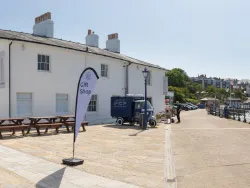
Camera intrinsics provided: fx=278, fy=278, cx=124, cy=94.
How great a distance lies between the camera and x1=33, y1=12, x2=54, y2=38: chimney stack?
22641 mm

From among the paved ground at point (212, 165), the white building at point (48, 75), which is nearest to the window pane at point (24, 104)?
the white building at point (48, 75)

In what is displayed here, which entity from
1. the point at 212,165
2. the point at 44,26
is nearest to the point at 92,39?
the point at 44,26

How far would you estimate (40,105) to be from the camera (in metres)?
17.7

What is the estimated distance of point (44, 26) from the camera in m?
22.7

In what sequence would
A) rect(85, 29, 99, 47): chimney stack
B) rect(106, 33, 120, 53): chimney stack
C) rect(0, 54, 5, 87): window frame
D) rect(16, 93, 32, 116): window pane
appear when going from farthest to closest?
1. rect(106, 33, 120, 53): chimney stack
2. rect(85, 29, 99, 47): chimney stack
3. rect(16, 93, 32, 116): window pane
4. rect(0, 54, 5, 87): window frame

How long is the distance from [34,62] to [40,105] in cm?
274

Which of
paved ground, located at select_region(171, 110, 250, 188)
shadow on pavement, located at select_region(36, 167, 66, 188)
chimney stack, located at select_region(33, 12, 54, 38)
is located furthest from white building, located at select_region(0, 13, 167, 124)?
shadow on pavement, located at select_region(36, 167, 66, 188)

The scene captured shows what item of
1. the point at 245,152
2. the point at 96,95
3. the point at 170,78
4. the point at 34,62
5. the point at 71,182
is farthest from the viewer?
the point at 170,78

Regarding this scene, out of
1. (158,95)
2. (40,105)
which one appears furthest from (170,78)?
(40,105)

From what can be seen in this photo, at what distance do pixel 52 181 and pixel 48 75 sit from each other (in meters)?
12.9

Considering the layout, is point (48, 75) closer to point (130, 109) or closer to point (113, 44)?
point (130, 109)

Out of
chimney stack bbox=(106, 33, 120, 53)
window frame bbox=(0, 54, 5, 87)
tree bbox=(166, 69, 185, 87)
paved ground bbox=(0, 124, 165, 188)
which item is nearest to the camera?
paved ground bbox=(0, 124, 165, 188)

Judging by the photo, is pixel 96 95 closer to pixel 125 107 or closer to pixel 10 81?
pixel 125 107

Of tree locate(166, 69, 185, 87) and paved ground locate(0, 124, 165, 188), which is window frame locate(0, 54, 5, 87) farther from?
tree locate(166, 69, 185, 87)
